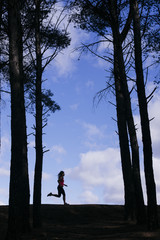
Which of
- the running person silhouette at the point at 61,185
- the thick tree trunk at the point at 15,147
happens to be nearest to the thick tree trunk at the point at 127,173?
the thick tree trunk at the point at 15,147

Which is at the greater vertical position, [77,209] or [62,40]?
[62,40]

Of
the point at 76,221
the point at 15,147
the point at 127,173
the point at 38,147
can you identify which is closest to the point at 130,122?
the point at 127,173

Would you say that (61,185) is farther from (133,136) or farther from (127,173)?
(133,136)

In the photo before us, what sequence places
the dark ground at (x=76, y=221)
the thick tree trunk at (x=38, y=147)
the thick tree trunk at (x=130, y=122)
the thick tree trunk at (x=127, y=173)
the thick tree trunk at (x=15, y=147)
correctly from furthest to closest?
Result: the thick tree trunk at (x=127, y=173) → the thick tree trunk at (x=38, y=147) → the thick tree trunk at (x=130, y=122) → the dark ground at (x=76, y=221) → the thick tree trunk at (x=15, y=147)

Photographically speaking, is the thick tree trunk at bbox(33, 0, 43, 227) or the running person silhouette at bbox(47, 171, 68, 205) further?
the running person silhouette at bbox(47, 171, 68, 205)

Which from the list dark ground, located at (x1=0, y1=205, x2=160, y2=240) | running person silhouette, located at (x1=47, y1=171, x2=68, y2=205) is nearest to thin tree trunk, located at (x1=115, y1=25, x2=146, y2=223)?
dark ground, located at (x1=0, y1=205, x2=160, y2=240)

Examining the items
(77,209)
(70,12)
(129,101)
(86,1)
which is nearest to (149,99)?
(129,101)

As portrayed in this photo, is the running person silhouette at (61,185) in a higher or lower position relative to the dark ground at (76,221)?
higher

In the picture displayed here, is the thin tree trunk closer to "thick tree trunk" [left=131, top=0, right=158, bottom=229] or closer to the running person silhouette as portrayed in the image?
"thick tree trunk" [left=131, top=0, right=158, bottom=229]

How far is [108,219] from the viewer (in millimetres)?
14656

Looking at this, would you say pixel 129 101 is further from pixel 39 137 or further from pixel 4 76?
pixel 4 76

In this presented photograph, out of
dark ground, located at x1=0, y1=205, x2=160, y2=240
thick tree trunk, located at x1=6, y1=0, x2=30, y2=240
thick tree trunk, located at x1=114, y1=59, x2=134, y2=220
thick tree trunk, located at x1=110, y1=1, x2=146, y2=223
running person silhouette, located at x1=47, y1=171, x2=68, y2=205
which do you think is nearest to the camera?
thick tree trunk, located at x1=6, y1=0, x2=30, y2=240

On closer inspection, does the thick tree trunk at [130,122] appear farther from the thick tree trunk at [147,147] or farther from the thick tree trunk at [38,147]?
Answer: the thick tree trunk at [38,147]

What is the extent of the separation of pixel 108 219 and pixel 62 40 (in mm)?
8336
